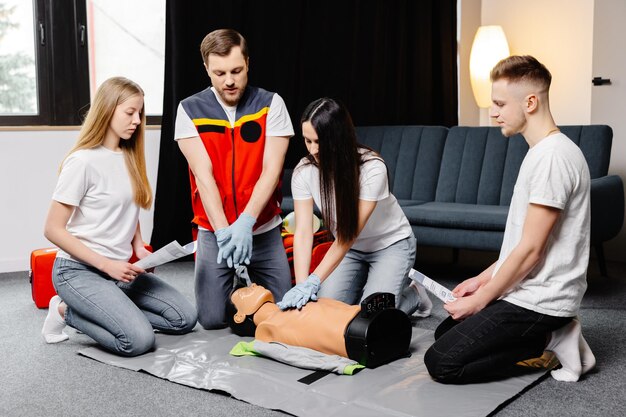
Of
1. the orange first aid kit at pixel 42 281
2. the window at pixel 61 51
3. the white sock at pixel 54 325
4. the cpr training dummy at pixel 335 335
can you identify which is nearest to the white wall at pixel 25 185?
Result: the window at pixel 61 51

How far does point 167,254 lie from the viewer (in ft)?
7.95

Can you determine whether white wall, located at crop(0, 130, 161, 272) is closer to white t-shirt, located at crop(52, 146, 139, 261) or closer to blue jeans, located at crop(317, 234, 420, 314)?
white t-shirt, located at crop(52, 146, 139, 261)

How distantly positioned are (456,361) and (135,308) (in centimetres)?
108

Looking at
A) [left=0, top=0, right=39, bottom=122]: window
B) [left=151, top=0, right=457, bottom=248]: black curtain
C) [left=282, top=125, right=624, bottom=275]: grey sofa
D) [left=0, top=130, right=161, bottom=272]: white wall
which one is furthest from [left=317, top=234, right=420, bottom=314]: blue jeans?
[left=0, top=0, right=39, bottom=122]: window

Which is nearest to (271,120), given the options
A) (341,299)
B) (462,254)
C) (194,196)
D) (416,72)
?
(194,196)

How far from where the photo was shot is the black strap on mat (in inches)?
84.8

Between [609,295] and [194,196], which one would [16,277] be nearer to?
[194,196]

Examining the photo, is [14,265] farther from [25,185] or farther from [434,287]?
[434,287]

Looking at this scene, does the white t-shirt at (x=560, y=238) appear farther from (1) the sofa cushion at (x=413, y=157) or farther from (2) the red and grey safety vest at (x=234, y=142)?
(1) the sofa cushion at (x=413, y=157)

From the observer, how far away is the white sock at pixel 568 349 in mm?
2176

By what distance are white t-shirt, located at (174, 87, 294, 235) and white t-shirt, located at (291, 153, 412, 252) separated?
0.69ft

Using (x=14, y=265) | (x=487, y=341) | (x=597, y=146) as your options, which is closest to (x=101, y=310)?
(x=487, y=341)

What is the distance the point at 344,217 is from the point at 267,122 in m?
0.53

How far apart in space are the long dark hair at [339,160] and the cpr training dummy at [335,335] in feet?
0.94
